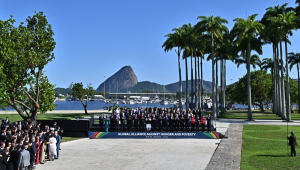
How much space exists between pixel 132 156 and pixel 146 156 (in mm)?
821

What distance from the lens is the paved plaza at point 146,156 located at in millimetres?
14047

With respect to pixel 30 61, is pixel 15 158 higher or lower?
lower

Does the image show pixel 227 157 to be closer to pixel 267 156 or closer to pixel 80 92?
pixel 267 156

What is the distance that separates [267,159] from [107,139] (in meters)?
14.0

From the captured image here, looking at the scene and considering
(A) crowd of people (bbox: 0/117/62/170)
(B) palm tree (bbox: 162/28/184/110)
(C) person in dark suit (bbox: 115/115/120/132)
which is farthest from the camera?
(B) palm tree (bbox: 162/28/184/110)

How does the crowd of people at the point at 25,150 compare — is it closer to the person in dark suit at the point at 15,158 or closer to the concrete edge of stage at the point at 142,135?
the person in dark suit at the point at 15,158

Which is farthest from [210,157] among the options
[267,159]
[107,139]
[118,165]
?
[107,139]

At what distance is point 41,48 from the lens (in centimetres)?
2242

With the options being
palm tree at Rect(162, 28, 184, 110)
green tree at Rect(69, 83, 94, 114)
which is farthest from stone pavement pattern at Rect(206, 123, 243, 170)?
green tree at Rect(69, 83, 94, 114)

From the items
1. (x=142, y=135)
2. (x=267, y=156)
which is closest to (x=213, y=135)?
(x=142, y=135)

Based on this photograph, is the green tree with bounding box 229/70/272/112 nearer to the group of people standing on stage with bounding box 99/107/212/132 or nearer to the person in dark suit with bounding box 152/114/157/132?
the group of people standing on stage with bounding box 99/107/212/132

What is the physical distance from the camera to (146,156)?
16719 millimetres

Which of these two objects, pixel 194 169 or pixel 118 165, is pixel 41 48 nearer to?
pixel 118 165

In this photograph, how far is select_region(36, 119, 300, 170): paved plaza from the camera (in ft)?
46.1
